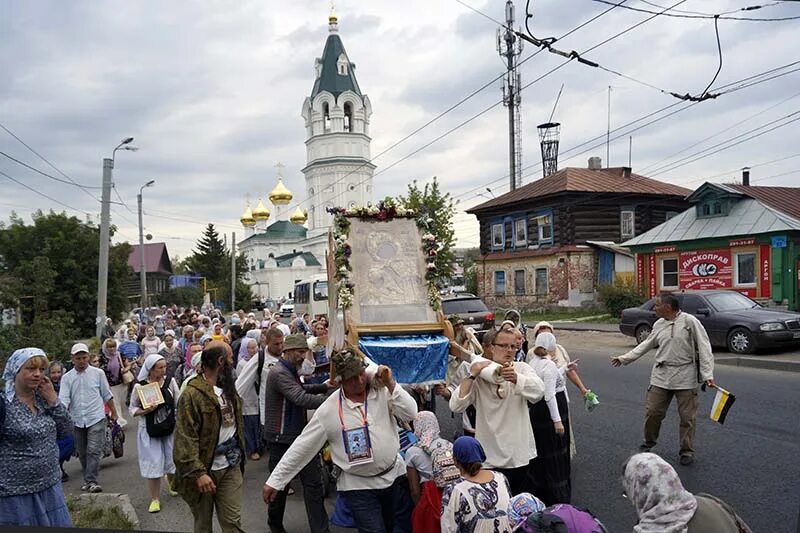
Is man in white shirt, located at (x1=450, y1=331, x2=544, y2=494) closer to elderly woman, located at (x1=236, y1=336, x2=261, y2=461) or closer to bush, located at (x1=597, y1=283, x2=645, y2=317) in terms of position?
elderly woman, located at (x1=236, y1=336, x2=261, y2=461)

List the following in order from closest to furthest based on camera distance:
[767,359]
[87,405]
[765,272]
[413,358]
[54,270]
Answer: [413,358], [87,405], [54,270], [767,359], [765,272]

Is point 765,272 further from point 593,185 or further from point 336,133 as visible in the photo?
point 336,133

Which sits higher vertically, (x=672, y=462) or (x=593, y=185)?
(x=593, y=185)

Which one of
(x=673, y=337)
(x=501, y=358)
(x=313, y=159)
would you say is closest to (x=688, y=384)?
(x=673, y=337)

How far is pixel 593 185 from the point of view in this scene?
36.5 metres

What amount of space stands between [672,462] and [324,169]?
245ft

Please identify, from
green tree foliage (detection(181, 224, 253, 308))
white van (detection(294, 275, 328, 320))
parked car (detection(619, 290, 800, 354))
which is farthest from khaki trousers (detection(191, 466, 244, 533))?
green tree foliage (detection(181, 224, 253, 308))

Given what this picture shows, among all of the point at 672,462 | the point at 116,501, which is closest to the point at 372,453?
the point at 116,501

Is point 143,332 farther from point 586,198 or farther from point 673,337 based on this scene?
point 586,198

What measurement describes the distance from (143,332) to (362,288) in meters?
9.04

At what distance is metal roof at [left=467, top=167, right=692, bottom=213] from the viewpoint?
3628 cm

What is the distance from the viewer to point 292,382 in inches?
237

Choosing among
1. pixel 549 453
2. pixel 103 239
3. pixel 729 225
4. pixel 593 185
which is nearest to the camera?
pixel 549 453

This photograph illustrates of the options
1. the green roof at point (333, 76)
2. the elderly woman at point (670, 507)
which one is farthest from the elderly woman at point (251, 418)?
the green roof at point (333, 76)
